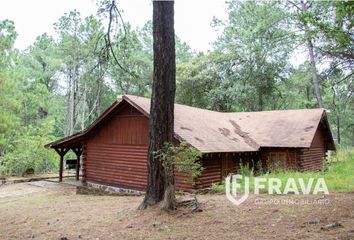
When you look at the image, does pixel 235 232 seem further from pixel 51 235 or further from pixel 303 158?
pixel 303 158

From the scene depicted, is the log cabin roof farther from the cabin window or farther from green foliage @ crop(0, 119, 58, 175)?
green foliage @ crop(0, 119, 58, 175)

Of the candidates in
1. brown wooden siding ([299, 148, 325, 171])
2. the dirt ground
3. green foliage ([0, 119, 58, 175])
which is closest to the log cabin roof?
brown wooden siding ([299, 148, 325, 171])

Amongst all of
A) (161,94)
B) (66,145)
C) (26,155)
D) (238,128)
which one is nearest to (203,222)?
(161,94)

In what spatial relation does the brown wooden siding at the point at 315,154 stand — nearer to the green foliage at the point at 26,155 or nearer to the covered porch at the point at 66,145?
the covered porch at the point at 66,145

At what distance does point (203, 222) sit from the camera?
648 centimetres

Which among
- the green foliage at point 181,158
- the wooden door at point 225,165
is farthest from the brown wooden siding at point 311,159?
the green foliage at point 181,158

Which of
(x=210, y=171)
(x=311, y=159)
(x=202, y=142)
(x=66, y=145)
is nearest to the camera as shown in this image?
(x=202, y=142)

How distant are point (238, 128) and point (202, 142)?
6129 mm

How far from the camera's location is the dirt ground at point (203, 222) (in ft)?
18.1

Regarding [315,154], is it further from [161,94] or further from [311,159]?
[161,94]

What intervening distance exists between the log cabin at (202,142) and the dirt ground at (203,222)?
17.1 ft

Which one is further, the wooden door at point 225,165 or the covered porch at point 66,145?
the covered porch at point 66,145

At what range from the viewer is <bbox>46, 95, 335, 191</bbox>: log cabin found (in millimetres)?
14289

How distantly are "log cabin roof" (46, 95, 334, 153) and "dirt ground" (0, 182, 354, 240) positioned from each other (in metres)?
5.26
